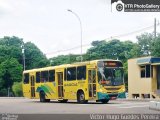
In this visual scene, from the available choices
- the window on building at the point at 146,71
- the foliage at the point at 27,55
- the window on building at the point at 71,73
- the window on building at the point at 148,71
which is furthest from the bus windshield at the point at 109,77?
the foliage at the point at 27,55

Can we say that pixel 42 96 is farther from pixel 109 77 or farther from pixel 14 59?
pixel 14 59

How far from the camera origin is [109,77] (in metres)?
28.1

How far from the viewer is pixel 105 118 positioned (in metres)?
16.9

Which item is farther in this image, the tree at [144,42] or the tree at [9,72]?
the tree at [9,72]

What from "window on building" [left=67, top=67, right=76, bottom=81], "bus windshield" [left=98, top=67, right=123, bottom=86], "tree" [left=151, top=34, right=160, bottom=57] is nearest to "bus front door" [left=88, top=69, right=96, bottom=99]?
"bus windshield" [left=98, top=67, right=123, bottom=86]

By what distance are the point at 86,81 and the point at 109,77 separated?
66.6 inches

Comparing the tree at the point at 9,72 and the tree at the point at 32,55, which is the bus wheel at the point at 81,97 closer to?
the tree at the point at 9,72

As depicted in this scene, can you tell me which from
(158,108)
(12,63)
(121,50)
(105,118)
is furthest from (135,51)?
(105,118)

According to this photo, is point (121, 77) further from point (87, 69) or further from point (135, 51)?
point (135, 51)

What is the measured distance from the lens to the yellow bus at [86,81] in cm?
2806

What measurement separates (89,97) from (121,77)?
8.39 ft

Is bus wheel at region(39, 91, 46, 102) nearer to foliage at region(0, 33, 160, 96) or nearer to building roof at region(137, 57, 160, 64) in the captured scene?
building roof at region(137, 57, 160, 64)

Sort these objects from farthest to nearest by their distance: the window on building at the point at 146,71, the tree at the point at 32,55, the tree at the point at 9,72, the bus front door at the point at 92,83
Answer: the tree at the point at 32,55 → the tree at the point at 9,72 → the window on building at the point at 146,71 → the bus front door at the point at 92,83

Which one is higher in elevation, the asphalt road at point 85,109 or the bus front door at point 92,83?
the bus front door at point 92,83
